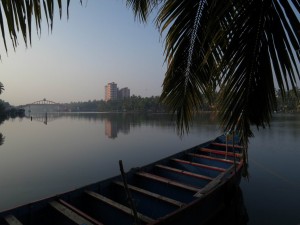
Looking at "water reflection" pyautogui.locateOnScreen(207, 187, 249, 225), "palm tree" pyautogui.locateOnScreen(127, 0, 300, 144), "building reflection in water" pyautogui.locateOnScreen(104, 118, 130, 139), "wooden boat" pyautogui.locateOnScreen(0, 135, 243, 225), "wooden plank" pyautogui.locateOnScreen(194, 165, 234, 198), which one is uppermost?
"palm tree" pyautogui.locateOnScreen(127, 0, 300, 144)

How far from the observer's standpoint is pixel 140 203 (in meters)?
7.23

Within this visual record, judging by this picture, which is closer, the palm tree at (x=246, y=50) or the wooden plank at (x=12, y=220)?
the palm tree at (x=246, y=50)

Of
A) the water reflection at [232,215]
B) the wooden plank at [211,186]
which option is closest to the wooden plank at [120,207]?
the wooden plank at [211,186]

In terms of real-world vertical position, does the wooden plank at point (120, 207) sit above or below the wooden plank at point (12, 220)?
below

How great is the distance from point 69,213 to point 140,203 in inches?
80.3

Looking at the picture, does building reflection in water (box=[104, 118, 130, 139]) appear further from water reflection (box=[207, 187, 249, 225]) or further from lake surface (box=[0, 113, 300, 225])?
water reflection (box=[207, 187, 249, 225])

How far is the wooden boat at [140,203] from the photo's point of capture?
5.72 m

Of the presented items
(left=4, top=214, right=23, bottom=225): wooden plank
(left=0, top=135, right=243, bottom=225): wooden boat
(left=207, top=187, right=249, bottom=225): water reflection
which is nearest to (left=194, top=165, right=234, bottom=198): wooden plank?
(left=0, top=135, right=243, bottom=225): wooden boat

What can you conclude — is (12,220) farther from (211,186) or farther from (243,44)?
(243,44)

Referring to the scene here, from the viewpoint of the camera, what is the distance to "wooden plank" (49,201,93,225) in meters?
5.45

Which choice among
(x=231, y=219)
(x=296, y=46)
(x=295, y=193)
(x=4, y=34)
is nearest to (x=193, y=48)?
(x=296, y=46)

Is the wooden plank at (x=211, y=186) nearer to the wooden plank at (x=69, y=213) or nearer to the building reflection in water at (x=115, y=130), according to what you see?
the wooden plank at (x=69, y=213)

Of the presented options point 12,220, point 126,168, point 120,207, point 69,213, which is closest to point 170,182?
point 120,207

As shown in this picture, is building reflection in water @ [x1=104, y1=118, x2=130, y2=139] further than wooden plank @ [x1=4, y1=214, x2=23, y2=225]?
Yes
